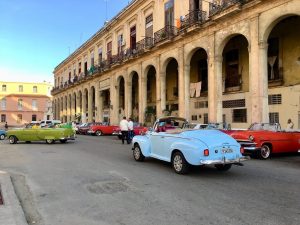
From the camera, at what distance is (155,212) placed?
5895mm

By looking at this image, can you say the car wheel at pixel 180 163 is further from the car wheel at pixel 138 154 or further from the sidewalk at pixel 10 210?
the sidewalk at pixel 10 210

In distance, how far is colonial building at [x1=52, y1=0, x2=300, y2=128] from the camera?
19.2 metres

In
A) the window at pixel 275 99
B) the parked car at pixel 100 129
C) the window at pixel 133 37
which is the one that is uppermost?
the window at pixel 133 37

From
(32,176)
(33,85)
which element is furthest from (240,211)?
(33,85)

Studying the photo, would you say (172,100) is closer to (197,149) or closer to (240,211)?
(197,149)

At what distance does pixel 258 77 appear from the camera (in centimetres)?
1897

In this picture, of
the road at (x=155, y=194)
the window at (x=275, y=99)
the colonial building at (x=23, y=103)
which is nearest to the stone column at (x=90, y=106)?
the window at (x=275, y=99)

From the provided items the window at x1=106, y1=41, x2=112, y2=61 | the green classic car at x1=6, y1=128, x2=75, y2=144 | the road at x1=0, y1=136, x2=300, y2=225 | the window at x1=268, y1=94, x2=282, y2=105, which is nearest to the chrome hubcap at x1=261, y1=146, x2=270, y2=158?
the road at x1=0, y1=136, x2=300, y2=225

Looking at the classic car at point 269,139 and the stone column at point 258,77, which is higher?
the stone column at point 258,77

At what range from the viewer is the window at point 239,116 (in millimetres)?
24209

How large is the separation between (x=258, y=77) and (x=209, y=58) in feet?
16.2

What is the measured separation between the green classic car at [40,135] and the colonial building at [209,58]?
8.98 meters

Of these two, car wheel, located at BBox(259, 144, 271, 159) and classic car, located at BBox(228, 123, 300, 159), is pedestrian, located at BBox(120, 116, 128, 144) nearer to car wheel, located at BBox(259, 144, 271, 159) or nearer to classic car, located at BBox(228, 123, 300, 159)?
classic car, located at BBox(228, 123, 300, 159)

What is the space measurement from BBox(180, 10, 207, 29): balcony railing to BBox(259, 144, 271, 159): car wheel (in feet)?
40.4
